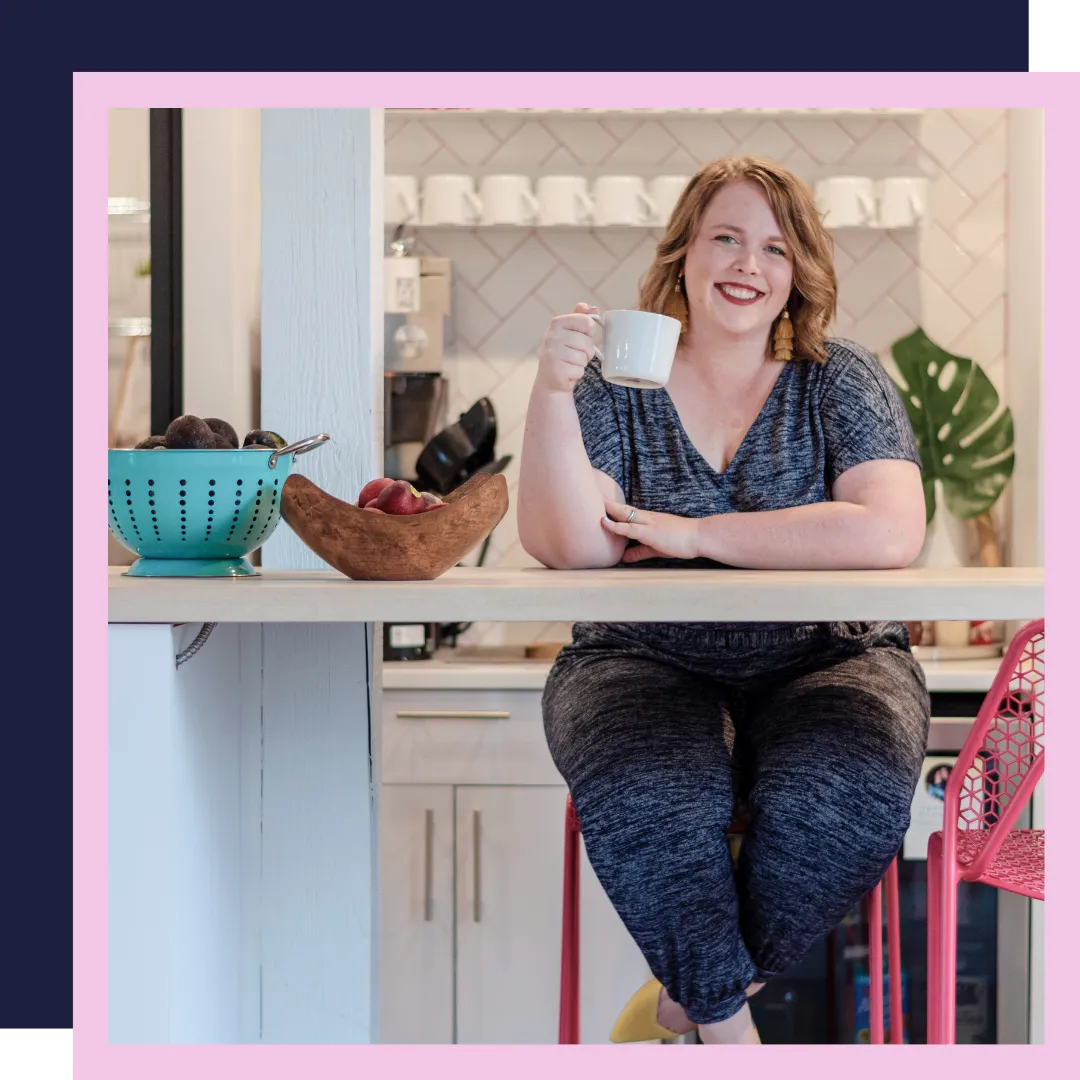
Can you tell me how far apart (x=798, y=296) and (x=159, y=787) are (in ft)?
3.64

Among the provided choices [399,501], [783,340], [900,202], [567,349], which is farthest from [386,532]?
[900,202]

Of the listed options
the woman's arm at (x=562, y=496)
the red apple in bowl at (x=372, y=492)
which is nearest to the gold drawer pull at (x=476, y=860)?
the woman's arm at (x=562, y=496)

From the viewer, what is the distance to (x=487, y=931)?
8.97 feet

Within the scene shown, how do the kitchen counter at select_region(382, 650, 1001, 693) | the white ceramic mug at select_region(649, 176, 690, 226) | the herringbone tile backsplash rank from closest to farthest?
the kitchen counter at select_region(382, 650, 1001, 693), the white ceramic mug at select_region(649, 176, 690, 226), the herringbone tile backsplash

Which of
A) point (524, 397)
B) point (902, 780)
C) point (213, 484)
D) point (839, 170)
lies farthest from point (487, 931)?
point (839, 170)

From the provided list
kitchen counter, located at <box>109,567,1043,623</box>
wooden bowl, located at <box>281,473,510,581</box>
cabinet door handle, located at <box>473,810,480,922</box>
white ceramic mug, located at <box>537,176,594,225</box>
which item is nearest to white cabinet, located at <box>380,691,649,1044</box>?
cabinet door handle, located at <box>473,810,480,922</box>

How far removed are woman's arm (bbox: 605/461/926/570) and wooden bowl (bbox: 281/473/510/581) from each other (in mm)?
265

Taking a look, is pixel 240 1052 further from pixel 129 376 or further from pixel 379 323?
pixel 129 376

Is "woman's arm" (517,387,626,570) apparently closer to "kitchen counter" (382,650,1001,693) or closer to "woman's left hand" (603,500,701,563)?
"woman's left hand" (603,500,701,563)

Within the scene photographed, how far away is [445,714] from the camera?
2684mm

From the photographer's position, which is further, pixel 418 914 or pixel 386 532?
pixel 418 914

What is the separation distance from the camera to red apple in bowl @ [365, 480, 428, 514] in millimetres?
1368

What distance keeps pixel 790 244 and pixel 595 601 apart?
826mm

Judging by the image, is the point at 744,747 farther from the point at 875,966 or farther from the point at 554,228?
the point at 554,228
